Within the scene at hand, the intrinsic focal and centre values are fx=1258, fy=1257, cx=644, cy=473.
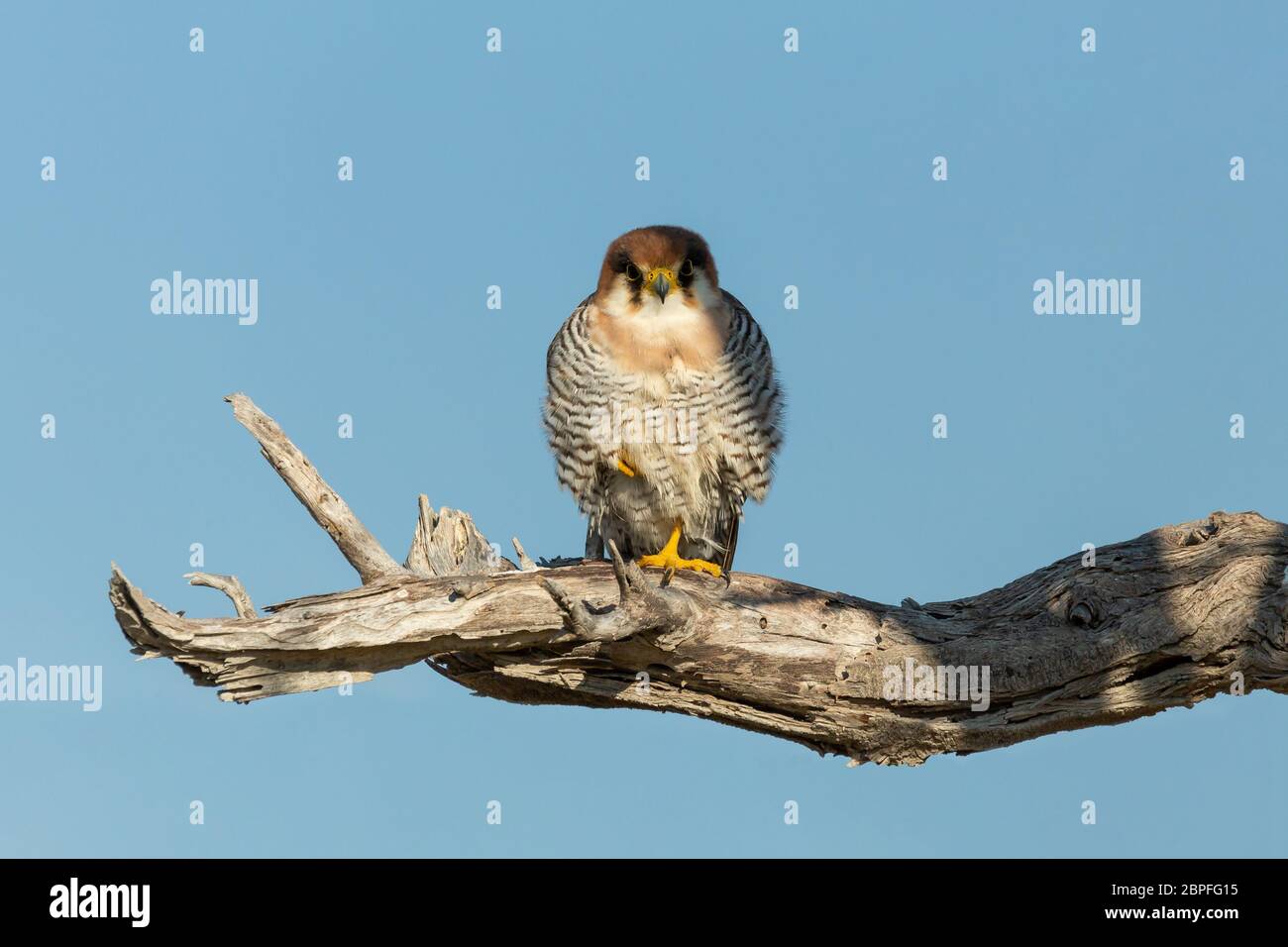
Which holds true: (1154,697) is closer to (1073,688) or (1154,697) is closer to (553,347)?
(1073,688)

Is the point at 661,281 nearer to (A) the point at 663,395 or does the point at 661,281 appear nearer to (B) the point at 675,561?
(A) the point at 663,395

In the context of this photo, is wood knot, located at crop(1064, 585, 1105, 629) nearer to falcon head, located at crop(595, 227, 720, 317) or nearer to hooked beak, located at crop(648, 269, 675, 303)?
falcon head, located at crop(595, 227, 720, 317)

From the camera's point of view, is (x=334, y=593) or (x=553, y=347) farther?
(x=553, y=347)

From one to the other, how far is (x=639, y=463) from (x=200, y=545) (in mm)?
2414

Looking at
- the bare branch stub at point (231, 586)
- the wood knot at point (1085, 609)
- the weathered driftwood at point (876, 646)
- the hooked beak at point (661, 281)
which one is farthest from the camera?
the hooked beak at point (661, 281)

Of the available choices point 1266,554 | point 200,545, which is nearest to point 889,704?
point 1266,554

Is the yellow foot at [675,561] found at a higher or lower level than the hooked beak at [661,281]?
lower

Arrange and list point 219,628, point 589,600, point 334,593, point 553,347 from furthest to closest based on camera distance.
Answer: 1. point 553,347
2. point 589,600
3. point 334,593
4. point 219,628

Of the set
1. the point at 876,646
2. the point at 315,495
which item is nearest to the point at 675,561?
the point at 876,646

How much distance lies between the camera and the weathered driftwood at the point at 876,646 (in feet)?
20.5

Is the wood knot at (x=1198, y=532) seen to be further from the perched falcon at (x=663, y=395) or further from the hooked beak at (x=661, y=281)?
the hooked beak at (x=661, y=281)

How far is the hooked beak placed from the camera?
6977 mm

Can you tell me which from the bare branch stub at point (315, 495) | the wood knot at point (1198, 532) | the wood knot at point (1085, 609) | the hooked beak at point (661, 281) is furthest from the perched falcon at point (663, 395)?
the wood knot at point (1198, 532)

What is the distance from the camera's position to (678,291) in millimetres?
7109
